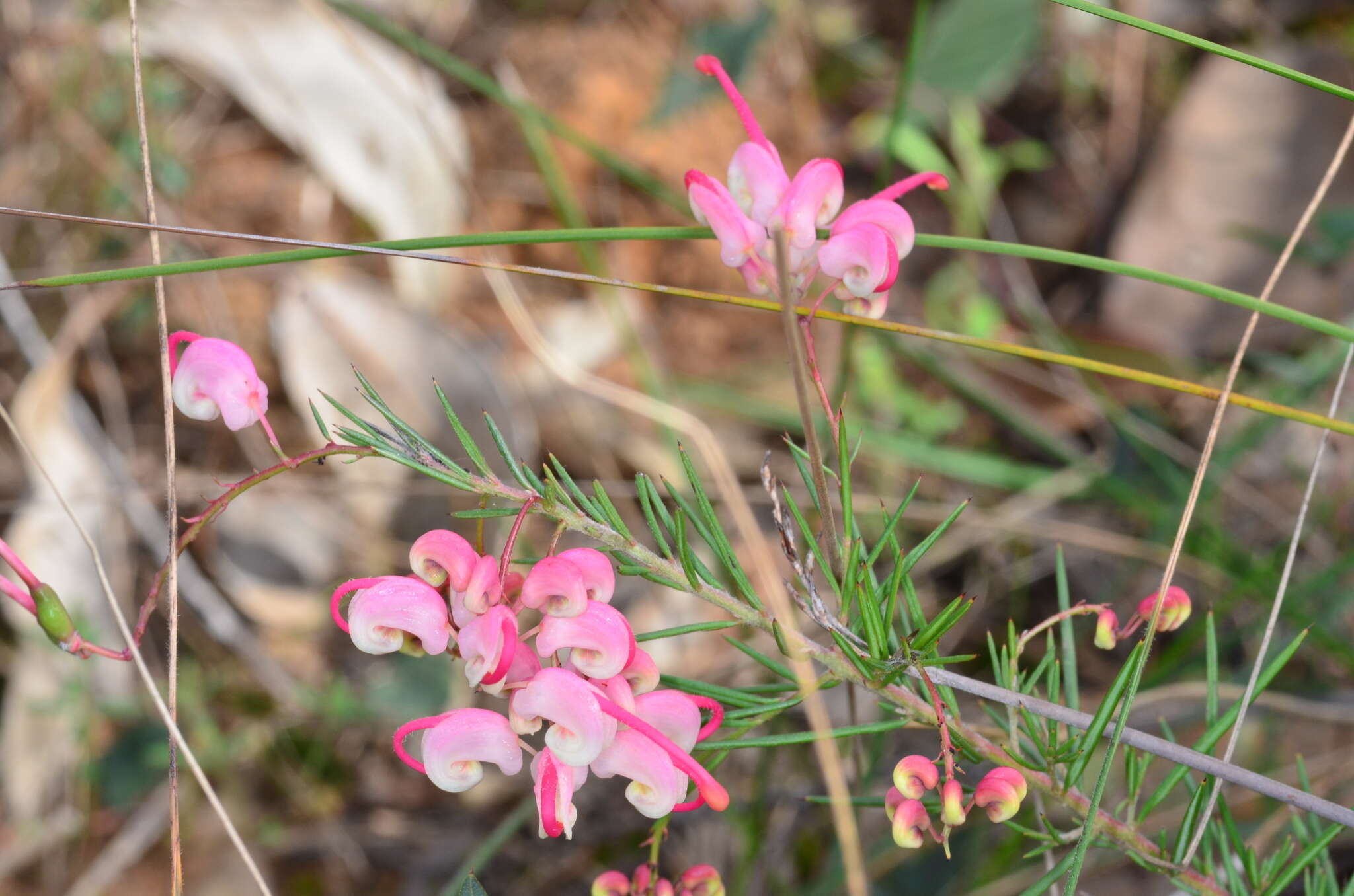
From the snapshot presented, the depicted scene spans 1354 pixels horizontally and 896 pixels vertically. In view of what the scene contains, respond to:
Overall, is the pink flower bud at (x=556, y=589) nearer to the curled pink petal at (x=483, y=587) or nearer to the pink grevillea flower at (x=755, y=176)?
the curled pink petal at (x=483, y=587)

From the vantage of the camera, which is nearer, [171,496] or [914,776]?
[914,776]

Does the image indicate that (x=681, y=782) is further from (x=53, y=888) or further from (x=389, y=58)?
(x=389, y=58)

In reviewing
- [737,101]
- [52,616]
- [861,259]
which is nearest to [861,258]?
[861,259]

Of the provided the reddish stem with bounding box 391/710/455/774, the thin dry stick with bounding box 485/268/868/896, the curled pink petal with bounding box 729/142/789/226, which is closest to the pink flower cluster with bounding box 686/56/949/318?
the curled pink petal with bounding box 729/142/789/226

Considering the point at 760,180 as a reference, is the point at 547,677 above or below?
below

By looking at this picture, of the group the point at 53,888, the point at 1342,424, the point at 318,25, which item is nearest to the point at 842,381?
the point at 1342,424

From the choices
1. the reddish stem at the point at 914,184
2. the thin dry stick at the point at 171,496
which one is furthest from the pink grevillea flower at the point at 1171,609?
the thin dry stick at the point at 171,496

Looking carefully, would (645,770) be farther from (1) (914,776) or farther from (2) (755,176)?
(2) (755,176)

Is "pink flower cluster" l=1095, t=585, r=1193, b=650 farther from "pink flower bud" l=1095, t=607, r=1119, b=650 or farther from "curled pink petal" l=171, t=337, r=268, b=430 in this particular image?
"curled pink petal" l=171, t=337, r=268, b=430
